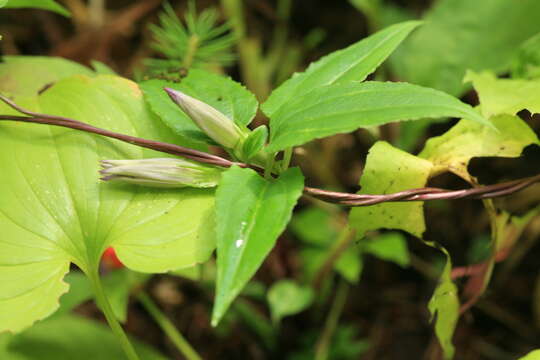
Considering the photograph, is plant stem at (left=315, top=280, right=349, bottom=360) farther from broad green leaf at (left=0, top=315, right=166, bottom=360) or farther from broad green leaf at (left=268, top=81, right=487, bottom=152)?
broad green leaf at (left=268, top=81, right=487, bottom=152)

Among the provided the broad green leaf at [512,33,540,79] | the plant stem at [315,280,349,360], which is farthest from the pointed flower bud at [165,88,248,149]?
the plant stem at [315,280,349,360]

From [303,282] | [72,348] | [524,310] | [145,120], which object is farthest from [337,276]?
[145,120]

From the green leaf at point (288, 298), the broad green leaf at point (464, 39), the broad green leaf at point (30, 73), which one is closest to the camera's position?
the broad green leaf at point (30, 73)

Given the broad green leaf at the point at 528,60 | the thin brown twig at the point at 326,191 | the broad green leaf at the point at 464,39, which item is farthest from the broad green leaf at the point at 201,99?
the broad green leaf at the point at 464,39

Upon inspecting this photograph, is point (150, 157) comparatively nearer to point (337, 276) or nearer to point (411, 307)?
point (337, 276)

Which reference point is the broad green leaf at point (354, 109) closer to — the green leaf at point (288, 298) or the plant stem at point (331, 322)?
the green leaf at point (288, 298)

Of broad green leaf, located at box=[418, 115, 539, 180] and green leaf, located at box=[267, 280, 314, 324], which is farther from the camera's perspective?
green leaf, located at box=[267, 280, 314, 324]

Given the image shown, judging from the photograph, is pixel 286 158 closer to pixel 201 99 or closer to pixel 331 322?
pixel 201 99
